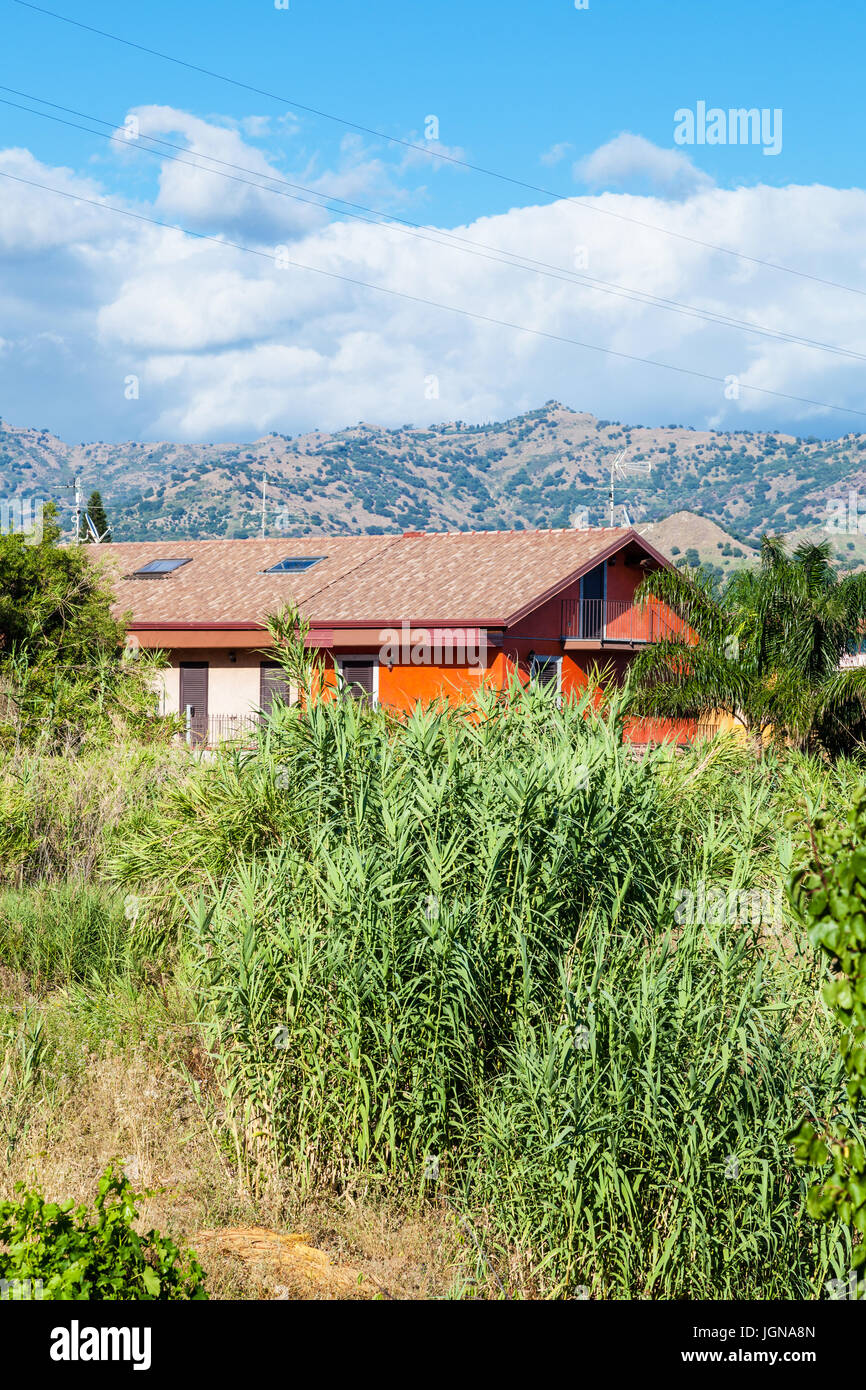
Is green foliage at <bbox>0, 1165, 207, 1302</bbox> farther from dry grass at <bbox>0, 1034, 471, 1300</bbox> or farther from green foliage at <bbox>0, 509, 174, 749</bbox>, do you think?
green foliage at <bbox>0, 509, 174, 749</bbox>

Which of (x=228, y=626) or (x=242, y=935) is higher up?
(x=228, y=626)

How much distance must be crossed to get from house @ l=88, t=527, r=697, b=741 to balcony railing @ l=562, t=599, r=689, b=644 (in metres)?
0.03

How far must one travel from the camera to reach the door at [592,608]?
26.9 m

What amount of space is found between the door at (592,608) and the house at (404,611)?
0.09ft

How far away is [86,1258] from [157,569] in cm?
2917

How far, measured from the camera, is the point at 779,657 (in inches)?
702

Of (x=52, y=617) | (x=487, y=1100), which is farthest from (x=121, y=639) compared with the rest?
(x=487, y=1100)

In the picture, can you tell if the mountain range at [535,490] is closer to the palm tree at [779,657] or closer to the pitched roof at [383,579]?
the pitched roof at [383,579]

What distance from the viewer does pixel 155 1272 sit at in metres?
3.72

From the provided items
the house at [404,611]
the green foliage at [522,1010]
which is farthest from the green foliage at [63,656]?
the green foliage at [522,1010]

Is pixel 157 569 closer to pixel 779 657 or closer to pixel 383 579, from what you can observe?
pixel 383 579

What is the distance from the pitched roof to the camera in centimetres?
2477
